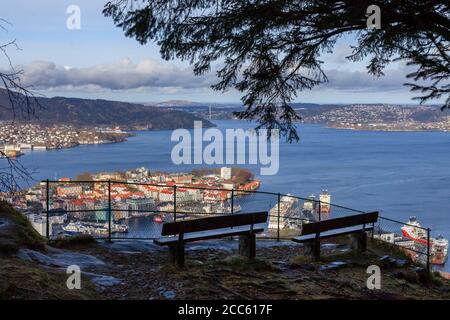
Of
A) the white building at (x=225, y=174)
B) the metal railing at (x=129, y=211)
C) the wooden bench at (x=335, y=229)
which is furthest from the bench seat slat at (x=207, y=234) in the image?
the white building at (x=225, y=174)

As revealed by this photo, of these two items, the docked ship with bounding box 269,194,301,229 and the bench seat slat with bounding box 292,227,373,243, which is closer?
the bench seat slat with bounding box 292,227,373,243

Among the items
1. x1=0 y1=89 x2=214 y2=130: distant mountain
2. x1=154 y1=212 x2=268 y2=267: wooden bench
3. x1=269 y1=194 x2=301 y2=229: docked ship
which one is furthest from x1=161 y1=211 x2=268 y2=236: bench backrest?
x1=0 y1=89 x2=214 y2=130: distant mountain

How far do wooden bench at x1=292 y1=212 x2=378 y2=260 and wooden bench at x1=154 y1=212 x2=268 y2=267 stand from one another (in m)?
0.75

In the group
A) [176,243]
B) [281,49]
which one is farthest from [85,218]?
[281,49]

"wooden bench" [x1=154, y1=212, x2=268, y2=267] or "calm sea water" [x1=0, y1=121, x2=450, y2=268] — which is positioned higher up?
"wooden bench" [x1=154, y1=212, x2=268, y2=267]

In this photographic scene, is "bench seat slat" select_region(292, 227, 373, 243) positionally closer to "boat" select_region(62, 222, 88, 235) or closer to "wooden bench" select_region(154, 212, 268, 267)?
"wooden bench" select_region(154, 212, 268, 267)

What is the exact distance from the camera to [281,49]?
7.61m

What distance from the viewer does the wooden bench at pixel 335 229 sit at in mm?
8023

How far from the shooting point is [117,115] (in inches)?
3214

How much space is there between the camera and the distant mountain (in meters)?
59.5
